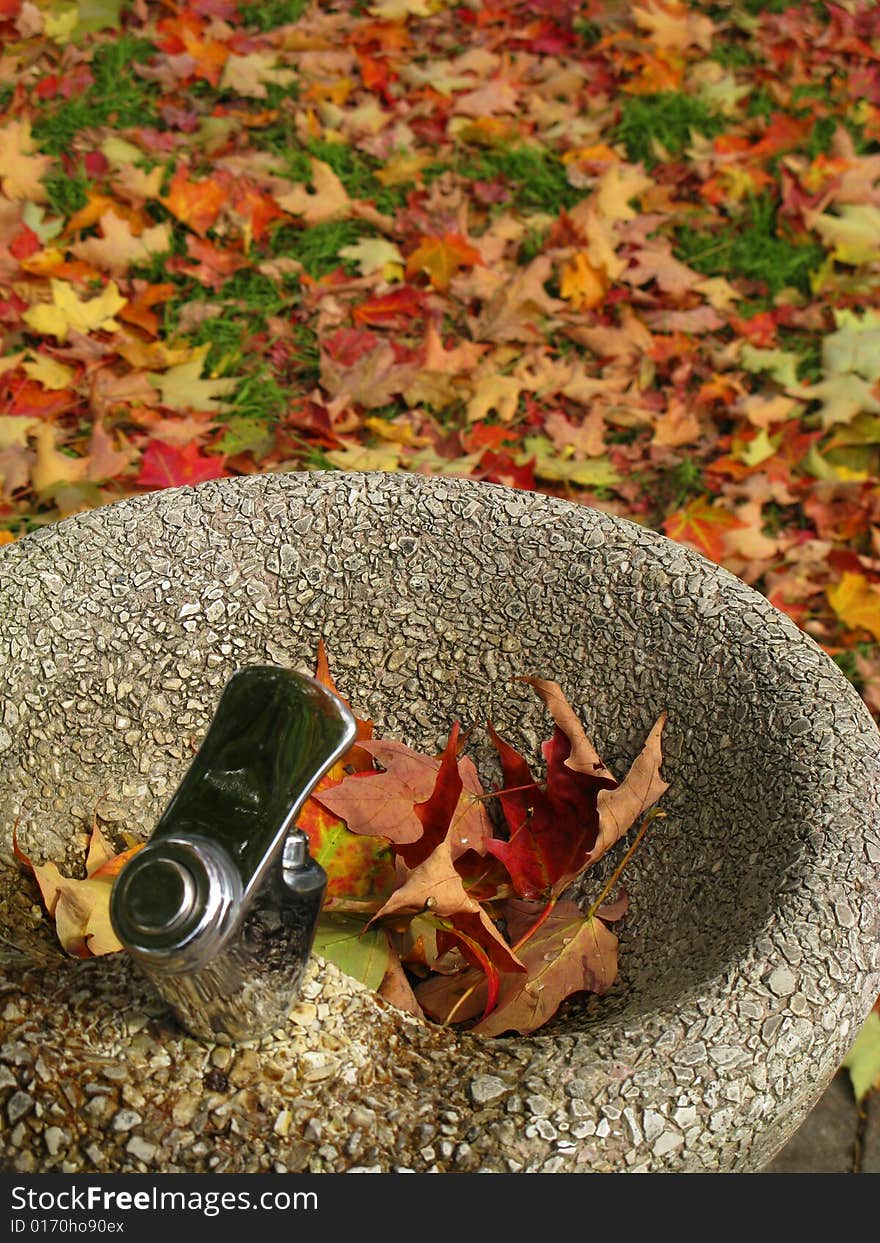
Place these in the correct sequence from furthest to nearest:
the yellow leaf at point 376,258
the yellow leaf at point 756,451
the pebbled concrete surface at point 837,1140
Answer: the yellow leaf at point 376,258, the yellow leaf at point 756,451, the pebbled concrete surface at point 837,1140

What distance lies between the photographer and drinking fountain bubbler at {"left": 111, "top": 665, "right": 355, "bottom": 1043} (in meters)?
0.75

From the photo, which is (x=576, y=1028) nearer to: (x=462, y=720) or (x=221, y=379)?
(x=462, y=720)

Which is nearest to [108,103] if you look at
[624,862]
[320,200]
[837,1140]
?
[320,200]

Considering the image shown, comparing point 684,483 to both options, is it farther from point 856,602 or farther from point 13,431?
point 13,431

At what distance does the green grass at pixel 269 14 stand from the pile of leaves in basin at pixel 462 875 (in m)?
2.63

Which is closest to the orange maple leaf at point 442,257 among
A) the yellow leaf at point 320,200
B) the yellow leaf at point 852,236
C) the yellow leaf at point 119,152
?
the yellow leaf at point 320,200

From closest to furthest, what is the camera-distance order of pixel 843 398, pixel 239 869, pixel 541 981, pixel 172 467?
1. pixel 239 869
2. pixel 541 981
3. pixel 172 467
4. pixel 843 398

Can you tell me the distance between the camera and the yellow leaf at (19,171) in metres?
2.70

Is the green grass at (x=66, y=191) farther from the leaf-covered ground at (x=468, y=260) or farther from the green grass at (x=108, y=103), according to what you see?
the green grass at (x=108, y=103)

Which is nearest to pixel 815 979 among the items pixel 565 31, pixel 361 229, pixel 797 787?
pixel 797 787

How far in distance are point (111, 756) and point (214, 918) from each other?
0.45m

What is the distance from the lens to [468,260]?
8.71 ft

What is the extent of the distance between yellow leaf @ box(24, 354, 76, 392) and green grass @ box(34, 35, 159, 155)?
825 mm

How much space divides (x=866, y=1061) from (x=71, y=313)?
73.6 inches
